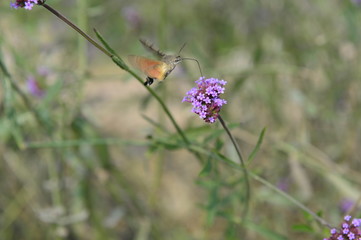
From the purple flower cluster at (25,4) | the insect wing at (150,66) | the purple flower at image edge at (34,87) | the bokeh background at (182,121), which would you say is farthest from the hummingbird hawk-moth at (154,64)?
the purple flower at image edge at (34,87)

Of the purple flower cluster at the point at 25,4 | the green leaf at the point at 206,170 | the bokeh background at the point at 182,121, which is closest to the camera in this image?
the purple flower cluster at the point at 25,4

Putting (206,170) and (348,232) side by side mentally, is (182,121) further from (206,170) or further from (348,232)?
(348,232)

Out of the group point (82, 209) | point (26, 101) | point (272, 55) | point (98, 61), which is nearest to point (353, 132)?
point (272, 55)

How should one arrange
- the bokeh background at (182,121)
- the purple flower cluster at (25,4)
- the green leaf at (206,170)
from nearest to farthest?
the purple flower cluster at (25,4)
the green leaf at (206,170)
the bokeh background at (182,121)

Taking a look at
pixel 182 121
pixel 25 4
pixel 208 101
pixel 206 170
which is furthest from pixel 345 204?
pixel 25 4

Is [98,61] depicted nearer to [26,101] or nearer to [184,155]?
[184,155]

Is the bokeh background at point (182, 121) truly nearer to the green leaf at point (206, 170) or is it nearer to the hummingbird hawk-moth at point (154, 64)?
the green leaf at point (206, 170)

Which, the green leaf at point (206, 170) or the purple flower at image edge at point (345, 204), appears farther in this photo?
the purple flower at image edge at point (345, 204)
